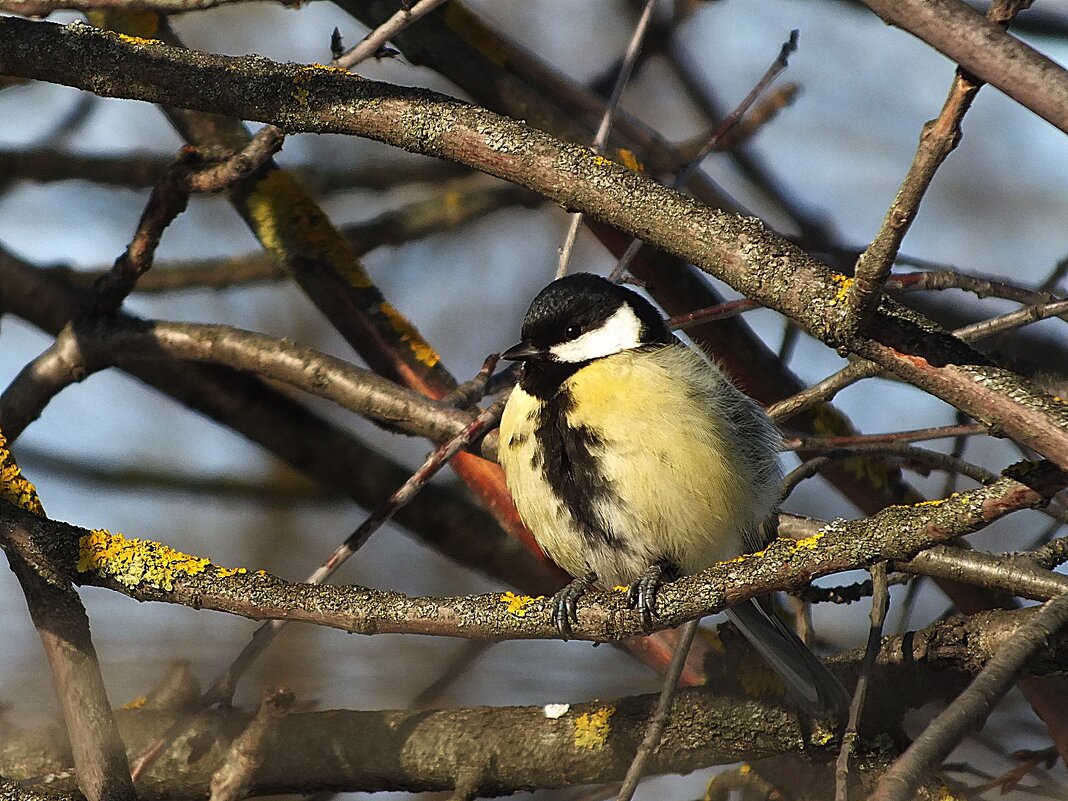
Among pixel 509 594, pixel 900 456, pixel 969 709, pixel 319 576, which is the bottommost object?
pixel 969 709

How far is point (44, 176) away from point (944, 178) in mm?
3730

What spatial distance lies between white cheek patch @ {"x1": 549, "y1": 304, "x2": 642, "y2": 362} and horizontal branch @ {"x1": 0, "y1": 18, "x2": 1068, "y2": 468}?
78 centimetres

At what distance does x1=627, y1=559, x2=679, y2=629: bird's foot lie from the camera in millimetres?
1568

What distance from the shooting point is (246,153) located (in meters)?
2.22

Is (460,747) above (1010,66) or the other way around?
the other way around

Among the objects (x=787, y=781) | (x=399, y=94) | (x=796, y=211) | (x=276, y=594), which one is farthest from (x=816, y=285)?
(x=796, y=211)

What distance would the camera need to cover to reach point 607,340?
2479 mm

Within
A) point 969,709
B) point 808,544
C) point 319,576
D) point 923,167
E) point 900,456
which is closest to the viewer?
point 923,167

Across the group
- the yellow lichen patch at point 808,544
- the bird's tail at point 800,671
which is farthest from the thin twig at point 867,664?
the bird's tail at point 800,671

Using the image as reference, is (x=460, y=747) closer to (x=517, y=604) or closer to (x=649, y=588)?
(x=649, y=588)

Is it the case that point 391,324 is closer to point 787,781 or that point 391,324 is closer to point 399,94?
point 399,94

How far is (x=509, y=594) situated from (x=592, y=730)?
665mm

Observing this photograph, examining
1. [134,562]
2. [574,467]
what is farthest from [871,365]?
[134,562]

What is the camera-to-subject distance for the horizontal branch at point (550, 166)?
138cm
